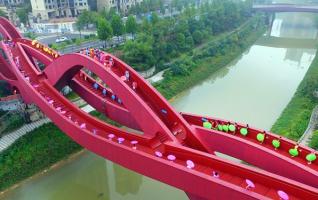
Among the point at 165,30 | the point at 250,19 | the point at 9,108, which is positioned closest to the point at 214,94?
the point at 165,30

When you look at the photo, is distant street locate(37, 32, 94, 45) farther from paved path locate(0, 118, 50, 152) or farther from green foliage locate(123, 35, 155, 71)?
paved path locate(0, 118, 50, 152)

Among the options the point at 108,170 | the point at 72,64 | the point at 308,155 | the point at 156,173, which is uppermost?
the point at 72,64

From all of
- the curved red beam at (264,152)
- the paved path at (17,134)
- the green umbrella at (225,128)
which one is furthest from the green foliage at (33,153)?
the green umbrella at (225,128)

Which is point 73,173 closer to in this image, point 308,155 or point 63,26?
point 308,155

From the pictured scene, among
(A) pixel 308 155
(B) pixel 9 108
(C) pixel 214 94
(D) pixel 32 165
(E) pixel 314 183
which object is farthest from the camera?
(C) pixel 214 94

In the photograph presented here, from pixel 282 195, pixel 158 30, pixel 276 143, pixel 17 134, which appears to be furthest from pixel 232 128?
pixel 158 30

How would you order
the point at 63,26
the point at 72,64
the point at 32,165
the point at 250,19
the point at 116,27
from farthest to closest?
the point at 250,19 < the point at 63,26 < the point at 116,27 < the point at 32,165 < the point at 72,64
